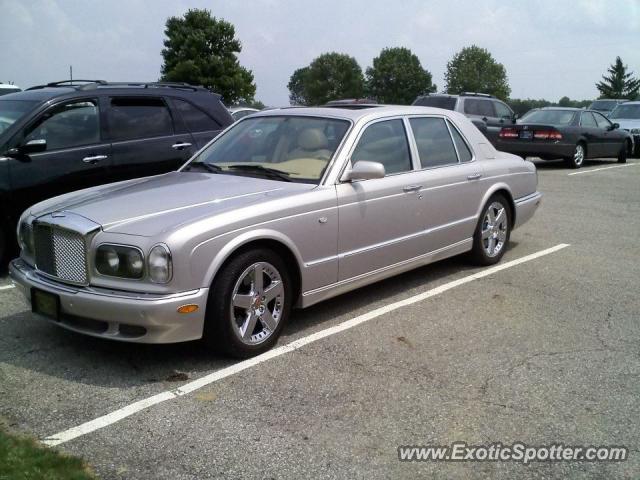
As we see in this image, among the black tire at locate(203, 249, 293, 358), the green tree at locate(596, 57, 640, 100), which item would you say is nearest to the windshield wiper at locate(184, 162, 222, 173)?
the black tire at locate(203, 249, 293, 358)

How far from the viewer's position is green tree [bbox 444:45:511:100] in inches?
3979

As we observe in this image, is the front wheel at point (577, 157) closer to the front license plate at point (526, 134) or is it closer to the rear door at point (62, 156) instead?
the front license plate at point (526, 134)

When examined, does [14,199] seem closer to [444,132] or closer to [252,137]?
[252,137]

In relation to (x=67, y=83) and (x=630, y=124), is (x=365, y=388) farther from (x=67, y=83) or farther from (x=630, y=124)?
(x=630, y=124)

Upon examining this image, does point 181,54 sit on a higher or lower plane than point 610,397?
higher

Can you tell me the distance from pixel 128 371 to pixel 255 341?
0.80 metres

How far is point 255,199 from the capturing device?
4.42 meters

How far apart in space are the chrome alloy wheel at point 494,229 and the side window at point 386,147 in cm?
136

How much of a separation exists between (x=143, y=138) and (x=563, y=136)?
458 inches

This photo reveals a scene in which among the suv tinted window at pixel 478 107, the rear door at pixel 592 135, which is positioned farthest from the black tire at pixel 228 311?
the suv tinted window at pixel 478 107

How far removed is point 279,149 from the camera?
526 cm

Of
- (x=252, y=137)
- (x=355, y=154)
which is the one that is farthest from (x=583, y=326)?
(x=252, y=137)

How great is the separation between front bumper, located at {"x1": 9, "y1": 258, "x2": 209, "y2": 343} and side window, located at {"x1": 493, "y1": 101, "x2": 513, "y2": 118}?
645 inches

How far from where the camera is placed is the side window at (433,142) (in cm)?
583
